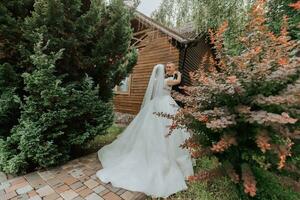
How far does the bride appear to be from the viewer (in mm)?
2926

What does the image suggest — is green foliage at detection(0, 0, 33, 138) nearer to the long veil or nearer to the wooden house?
the long veil

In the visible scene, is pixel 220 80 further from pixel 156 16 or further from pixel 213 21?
pixel 156 16

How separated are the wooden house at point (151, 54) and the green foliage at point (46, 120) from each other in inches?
164

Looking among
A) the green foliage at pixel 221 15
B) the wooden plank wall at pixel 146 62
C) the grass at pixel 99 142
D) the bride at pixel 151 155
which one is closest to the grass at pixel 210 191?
the bride at pixel 151 155

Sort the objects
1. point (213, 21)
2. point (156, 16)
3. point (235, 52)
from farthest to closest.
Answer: point (156, 16) → point (213, 21) → point (235, 52)

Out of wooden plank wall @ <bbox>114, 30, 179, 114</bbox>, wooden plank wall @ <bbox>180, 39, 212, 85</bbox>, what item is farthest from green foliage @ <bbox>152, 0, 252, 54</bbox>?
wooden plank wall @ <bbox>114, 30, 179, 114</bbox>

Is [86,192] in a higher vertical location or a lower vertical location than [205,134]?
lower

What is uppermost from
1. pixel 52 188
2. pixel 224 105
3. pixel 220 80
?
pixel 220 80

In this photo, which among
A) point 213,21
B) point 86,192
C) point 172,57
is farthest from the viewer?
point 172,57

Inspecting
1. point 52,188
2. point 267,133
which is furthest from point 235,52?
point 52,188

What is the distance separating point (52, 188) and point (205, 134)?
2325 millimetres

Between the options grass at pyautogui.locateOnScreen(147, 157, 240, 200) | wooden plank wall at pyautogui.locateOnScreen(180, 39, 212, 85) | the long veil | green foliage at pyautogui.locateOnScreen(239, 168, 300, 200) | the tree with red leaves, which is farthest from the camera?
wooden plank wall at pyautogui.locateOnScreen(180, 39, 212, 85)

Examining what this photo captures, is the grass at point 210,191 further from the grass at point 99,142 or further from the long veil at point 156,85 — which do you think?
the grass at point 99,142

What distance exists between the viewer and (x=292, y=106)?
201cm
